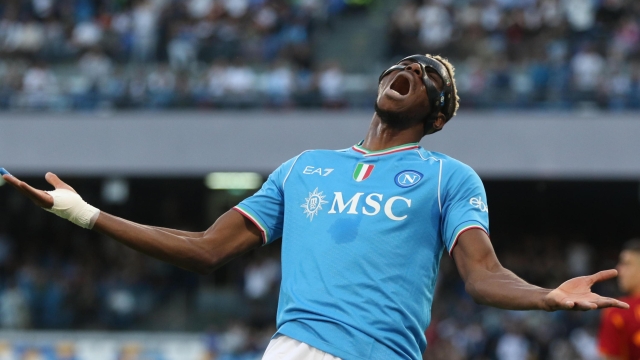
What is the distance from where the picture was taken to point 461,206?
11.5ft

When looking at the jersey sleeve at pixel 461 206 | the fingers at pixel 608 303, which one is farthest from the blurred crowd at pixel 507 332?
the fingers at pixel 608 303

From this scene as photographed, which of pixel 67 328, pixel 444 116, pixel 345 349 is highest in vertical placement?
pixel 444 116

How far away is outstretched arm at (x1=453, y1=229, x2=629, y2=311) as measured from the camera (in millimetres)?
2932

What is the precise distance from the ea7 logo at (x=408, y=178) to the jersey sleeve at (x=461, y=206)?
11cm

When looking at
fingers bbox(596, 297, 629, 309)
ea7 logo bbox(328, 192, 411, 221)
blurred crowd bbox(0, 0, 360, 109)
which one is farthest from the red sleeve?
blurred crowd bbox(0, 0, 360, 109)

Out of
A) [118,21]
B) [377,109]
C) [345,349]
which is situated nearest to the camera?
[345,349]

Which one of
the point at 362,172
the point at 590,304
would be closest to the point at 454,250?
the point at 362,172

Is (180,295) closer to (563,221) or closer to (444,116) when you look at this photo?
(563,221)

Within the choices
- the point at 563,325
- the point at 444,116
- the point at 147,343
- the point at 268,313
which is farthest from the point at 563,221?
the point at 444,116

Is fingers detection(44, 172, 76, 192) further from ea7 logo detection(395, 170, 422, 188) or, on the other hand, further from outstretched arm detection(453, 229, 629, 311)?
outstretched arm detection(453, 229, 629, 311)

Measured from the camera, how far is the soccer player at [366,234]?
3432 mm

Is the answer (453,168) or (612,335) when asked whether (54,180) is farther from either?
(612,335)

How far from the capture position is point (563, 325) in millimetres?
14055

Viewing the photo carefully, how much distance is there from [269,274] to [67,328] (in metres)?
3.56
